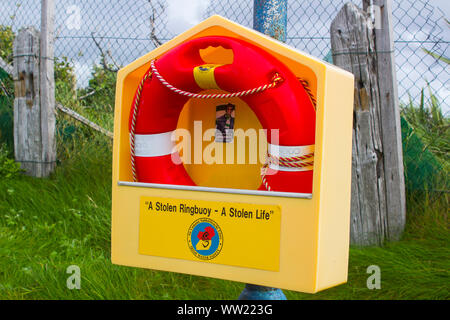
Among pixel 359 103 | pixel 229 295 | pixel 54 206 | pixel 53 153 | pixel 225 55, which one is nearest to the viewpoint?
pixel 225 55

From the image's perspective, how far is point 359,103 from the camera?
2898 mm

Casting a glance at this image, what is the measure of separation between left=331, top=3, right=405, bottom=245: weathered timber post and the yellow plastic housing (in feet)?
3.09

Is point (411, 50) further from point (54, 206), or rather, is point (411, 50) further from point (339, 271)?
point (54, 206)

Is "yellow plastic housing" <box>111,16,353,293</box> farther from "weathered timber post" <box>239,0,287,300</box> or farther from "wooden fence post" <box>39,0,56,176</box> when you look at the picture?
"wooden fence post" <box>39,0,56,176</box>

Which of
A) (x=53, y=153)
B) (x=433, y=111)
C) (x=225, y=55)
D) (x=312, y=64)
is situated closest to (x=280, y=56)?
(x=312, y=64)

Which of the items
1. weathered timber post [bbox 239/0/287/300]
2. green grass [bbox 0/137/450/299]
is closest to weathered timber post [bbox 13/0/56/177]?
green grass [bbox 0/137/450/299]

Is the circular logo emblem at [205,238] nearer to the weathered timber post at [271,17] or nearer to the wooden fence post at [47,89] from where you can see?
the weathered timber post at [271,17]

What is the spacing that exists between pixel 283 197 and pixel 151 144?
62 centimetres

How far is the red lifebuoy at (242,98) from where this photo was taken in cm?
189

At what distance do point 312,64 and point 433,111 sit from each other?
1820 millimetres

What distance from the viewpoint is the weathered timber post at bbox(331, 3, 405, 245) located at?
289cm

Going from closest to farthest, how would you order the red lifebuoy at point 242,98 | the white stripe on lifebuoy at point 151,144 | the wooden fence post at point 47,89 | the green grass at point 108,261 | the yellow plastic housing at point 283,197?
the yellow plastic housing at point 283,197, the red lifebuoy at point 242,98, the white stripe on lifebuoy at point 151,144, the green grass at point 108,261, the wooden fence post at point 47,89

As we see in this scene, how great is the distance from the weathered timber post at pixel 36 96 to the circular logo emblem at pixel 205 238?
2.56 meters

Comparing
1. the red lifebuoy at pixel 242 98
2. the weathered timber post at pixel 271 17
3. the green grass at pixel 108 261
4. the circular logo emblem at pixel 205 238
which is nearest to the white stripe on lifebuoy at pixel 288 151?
the red lifebuoy at pixel 242 98
